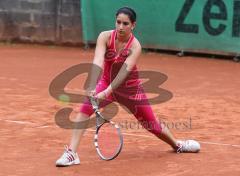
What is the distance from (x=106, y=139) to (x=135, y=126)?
863 mm

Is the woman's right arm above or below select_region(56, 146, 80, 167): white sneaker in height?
above

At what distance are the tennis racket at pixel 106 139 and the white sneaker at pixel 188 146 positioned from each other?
0.64 metres

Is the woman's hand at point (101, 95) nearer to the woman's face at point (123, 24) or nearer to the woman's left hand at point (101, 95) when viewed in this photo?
the woman's left hand at point (101, 95)

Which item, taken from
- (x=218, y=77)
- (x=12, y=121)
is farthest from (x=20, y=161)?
(x=218, y=77)

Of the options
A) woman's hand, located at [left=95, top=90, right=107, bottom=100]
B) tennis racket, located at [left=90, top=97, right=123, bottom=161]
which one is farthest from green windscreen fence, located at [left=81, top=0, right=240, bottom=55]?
woman's hand, located at [left=95, top=90, right=107, bottom=100]

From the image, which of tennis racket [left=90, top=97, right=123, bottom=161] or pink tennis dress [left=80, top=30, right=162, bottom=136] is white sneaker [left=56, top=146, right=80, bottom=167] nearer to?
tennis racket [left=90, top=97, right=123, bottom=161]

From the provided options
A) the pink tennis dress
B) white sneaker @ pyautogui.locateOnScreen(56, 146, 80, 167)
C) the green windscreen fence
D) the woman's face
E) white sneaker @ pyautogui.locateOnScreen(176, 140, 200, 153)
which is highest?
the woman's face

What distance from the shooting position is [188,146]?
270 inches

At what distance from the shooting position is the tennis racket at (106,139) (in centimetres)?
630

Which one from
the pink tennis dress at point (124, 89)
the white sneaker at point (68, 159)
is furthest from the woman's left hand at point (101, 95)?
the white sneaker at point (68, 159)

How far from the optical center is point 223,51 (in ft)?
47.1

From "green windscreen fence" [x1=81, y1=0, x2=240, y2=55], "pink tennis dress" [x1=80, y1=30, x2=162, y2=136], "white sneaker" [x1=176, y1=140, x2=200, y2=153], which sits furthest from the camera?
"green windscreen fence" [x1=81, y1=0, x2=240, y2=55]

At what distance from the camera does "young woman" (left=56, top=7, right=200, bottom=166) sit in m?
6.32

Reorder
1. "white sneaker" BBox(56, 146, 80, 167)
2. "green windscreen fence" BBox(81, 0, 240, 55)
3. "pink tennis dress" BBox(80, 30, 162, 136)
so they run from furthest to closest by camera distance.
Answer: "green windscreen fence" BBox(81, 0, 240, 55) < "pink tennis dress" BBox(80, 30, 162, 136) < "white sneaker" BBox(56, 146, 80, 167)
